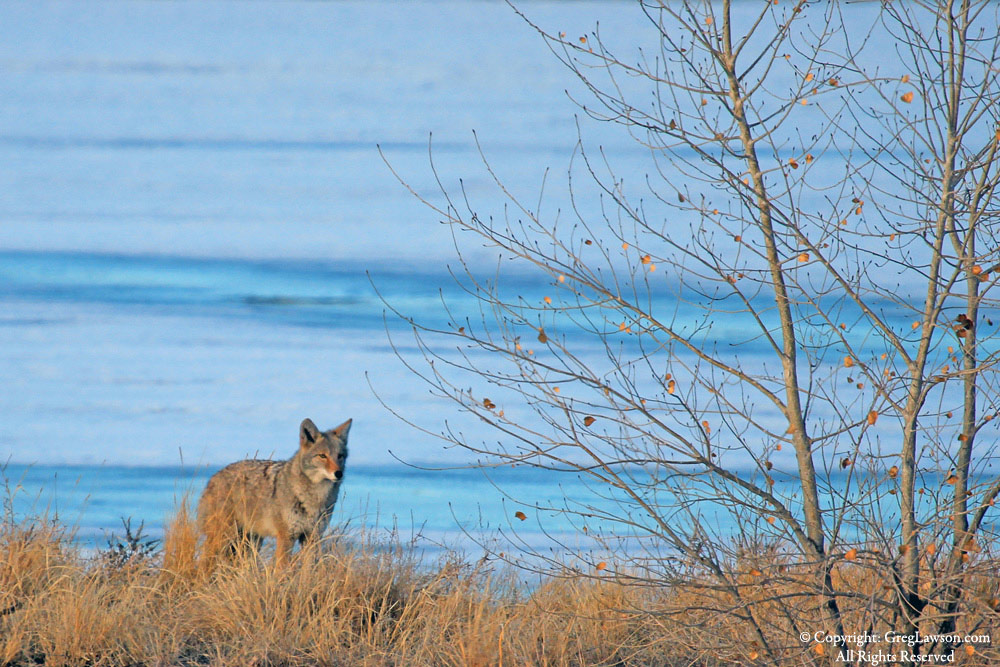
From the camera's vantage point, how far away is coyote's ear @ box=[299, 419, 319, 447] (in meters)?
8.74

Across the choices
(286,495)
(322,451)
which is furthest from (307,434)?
(286,495)

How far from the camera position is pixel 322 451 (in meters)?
8.67

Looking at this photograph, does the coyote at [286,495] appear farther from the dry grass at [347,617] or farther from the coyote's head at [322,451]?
the dry grass at [347,617]

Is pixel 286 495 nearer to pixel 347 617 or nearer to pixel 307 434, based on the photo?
pixel 307 434

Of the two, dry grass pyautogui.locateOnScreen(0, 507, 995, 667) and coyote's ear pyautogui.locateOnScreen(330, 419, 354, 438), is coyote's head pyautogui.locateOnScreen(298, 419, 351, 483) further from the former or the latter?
dry grass pyautogui.locateOnScreen(0, 507, 995, 667)

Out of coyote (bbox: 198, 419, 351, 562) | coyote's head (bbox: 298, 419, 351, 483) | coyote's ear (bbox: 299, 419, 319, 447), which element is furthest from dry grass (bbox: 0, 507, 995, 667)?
coyote's ear (bbox: 299, 419, 319, 447)

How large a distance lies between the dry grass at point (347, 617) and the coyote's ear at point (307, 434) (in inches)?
59.7

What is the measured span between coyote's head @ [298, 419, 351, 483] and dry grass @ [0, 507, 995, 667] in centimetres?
129

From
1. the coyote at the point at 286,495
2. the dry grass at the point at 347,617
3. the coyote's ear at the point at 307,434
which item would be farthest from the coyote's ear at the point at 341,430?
the dry grass at the point at 347,617

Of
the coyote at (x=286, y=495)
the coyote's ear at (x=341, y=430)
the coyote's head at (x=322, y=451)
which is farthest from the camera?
the coyote's ear at (x=341, y=430)

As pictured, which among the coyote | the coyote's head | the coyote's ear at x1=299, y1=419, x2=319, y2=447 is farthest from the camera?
the coyote's ear at x1=299, y1=419, x2=319, y2=447

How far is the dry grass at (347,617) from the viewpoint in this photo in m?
6.04

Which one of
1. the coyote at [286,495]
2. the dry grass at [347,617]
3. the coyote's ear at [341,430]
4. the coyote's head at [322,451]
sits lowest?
the dry grass at [347,617]

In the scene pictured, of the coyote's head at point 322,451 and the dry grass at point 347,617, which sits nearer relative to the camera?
the dry grass at point 347,617
